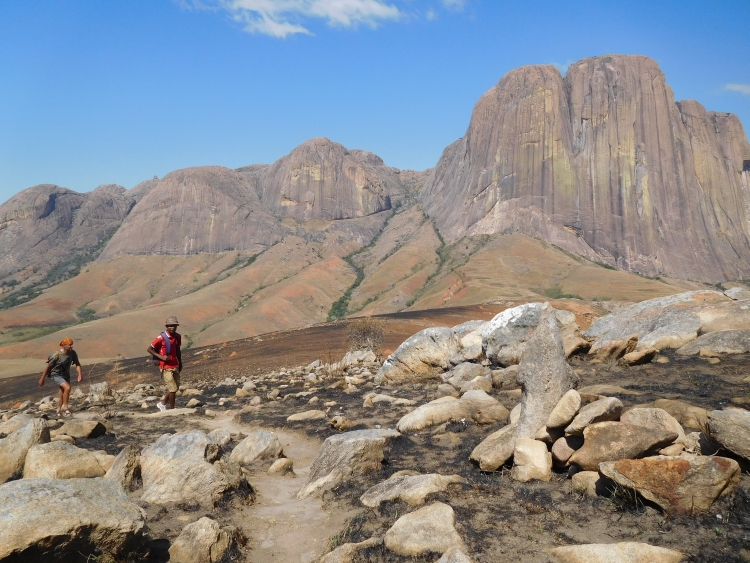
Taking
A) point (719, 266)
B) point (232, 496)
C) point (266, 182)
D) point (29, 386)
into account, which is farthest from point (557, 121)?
point (232, 496)

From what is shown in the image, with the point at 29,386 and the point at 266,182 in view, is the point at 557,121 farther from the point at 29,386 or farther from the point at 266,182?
the point at 29,386

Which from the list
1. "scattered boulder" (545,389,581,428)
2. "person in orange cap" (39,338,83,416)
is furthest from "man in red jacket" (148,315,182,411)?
"scattered boulder" (545,389,581,428)

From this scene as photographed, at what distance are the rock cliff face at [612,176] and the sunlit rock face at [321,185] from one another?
113 ft

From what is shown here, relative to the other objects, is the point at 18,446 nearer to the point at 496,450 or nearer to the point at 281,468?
the point at 281,468

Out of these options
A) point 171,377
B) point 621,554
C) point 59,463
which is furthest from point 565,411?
point 171,377

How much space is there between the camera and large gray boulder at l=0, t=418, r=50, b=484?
7020 mm

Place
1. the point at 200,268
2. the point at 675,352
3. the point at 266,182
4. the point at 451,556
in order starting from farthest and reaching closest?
the point at 266,182 < the point at 200,268 < the point at 675,352 < the point at 451,556

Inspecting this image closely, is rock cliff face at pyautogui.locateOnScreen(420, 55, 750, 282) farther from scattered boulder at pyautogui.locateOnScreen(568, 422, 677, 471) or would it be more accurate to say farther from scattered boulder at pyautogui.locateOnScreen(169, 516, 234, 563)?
scattered boulder at pyautogui.locateOnScreen(169, 516, 234, 563)

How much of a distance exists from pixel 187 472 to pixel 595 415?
5253mm

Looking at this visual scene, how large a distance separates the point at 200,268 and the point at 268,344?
79773 millimetres

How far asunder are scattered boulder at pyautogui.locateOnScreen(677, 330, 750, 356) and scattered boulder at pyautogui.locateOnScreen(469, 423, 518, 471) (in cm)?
633

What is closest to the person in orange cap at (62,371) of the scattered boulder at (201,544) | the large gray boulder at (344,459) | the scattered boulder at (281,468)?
the scattered boulder at (281,468)

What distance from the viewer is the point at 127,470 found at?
6.79 metres

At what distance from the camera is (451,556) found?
13.8 feet
